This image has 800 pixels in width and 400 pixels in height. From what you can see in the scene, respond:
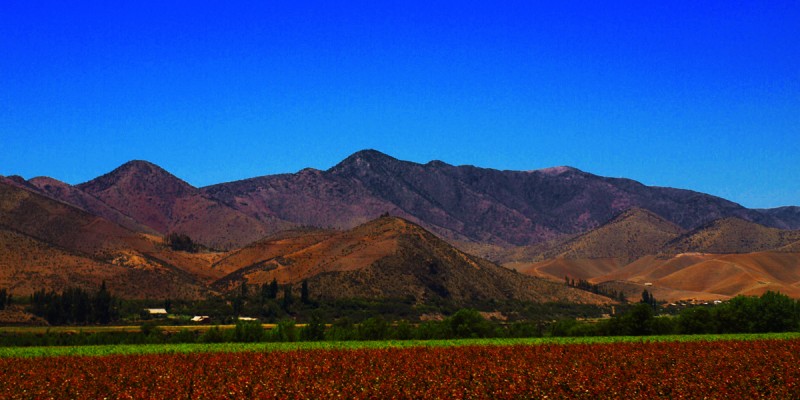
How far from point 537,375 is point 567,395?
521 cm

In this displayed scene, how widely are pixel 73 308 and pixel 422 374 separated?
13672cm

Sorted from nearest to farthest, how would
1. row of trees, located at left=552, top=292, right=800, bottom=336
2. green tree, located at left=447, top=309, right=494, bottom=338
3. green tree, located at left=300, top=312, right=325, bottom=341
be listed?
green tree, located at left=300, top=312, right=325, bottom=341
row of trees, located at left=552, top=292, right=800, bottom=336
green tree, located at left=447, top=309, right=494, bottom=338

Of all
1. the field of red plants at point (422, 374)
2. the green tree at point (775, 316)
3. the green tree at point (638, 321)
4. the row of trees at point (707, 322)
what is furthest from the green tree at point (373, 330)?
the green tree at point (775, 316)

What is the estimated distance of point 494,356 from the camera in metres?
56.0

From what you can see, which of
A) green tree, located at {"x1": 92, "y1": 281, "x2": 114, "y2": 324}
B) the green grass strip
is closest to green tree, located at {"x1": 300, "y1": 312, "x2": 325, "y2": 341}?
the green grass strip

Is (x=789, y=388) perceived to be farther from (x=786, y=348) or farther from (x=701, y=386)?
(x=786, y=348)

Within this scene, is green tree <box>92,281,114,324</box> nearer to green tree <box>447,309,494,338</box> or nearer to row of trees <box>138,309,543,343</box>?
row of trees <box>138,309,543,343</box>

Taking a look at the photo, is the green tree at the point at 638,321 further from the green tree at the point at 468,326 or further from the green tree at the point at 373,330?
the green tree at the point at 373,330

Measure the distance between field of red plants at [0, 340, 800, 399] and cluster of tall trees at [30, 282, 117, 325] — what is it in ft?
379

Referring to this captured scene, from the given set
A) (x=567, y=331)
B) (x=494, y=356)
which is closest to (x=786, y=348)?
(x=494, y=356)

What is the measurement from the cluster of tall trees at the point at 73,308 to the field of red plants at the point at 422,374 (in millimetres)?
115663

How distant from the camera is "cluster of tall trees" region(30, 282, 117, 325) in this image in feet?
535

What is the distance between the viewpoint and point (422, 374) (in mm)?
44406

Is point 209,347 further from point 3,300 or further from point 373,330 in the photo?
point 3,300
